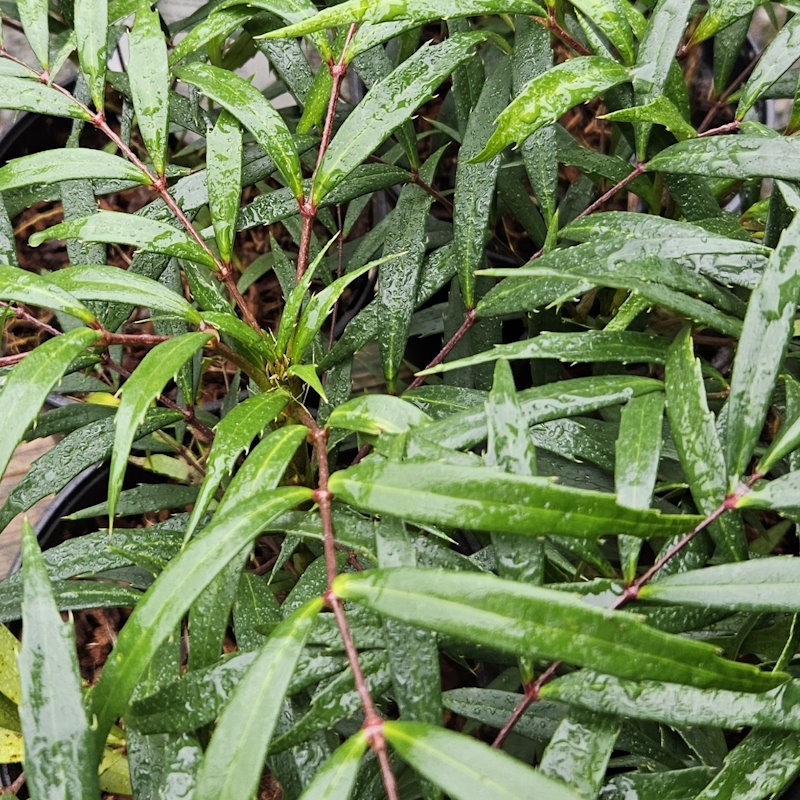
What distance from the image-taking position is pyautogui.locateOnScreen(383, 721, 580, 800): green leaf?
0.27 meters

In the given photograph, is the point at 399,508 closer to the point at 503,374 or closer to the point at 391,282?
the point at 503,374

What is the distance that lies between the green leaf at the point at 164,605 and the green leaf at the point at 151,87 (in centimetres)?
26

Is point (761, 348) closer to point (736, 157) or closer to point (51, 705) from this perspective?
point (736, 157)

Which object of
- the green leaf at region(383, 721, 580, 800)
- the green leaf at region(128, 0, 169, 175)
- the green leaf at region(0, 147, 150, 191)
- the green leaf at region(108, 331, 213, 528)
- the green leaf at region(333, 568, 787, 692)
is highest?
the green leaf at region(128, 0, 169, 175)

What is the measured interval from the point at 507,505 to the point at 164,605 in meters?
0.15

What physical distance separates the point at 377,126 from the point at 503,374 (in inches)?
8.1

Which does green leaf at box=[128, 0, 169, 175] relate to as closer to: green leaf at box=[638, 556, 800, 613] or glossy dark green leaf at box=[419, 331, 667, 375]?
glossy dark green leaf at box=[419, 331, 667, 375]

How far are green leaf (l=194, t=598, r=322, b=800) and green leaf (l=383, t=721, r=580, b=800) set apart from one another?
49mm

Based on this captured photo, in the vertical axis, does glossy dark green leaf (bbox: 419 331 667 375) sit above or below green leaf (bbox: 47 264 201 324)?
below

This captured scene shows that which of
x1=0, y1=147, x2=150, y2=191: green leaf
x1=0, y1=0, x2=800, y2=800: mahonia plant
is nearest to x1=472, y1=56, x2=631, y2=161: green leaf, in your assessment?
x1=0, y1=0, x2=800, y2=800: mahonia plant

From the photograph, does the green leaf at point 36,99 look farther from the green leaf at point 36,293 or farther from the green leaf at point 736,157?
the green leaf at point 736,157

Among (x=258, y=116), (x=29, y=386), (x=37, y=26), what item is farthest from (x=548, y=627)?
(x=37, y=26)

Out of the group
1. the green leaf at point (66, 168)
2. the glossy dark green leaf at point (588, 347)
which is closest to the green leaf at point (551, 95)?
the glossy dark green leaf at point (588, 347)

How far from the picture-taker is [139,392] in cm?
36
